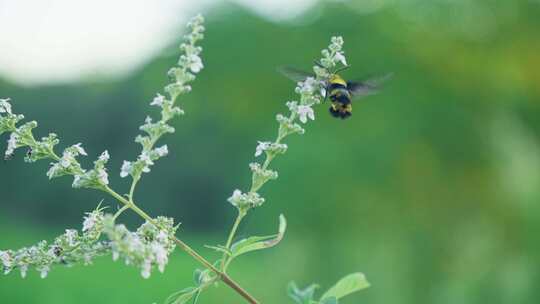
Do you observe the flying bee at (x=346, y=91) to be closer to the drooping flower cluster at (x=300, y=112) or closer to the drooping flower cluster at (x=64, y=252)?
the drooping flower cluster at (x=300, y=112)

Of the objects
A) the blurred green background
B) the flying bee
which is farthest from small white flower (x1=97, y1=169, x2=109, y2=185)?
the blurred green background

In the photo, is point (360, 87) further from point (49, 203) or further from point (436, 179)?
point (49, 203)

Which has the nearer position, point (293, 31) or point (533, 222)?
point (533, 222)

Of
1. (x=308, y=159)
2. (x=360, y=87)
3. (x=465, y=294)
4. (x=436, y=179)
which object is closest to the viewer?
(x=360, y=87)

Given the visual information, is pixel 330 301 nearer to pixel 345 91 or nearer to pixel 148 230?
pixel 148 230

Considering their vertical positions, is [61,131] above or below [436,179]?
above

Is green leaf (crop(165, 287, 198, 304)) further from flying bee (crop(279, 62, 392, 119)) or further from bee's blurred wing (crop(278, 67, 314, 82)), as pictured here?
flying bee (crop(279, 62, 392, 119))

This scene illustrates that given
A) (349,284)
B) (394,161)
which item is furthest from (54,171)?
(394,161)

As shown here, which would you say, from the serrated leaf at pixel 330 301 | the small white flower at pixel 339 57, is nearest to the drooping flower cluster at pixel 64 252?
the serrated leaf at pixel 330 301

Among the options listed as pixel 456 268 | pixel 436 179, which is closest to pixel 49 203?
pixel 436 179
